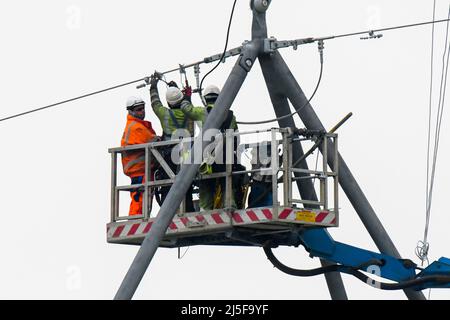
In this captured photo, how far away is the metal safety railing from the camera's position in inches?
1016

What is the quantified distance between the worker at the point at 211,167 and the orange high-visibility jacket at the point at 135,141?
724 millimetres

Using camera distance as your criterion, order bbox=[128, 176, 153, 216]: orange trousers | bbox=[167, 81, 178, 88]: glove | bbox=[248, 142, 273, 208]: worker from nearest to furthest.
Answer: bbox=[248, 142, 273, 208]: worker
bbox=[128, 176, 153, 216]: orange trousers
bbox=[167, 81, 178, 88]: glove

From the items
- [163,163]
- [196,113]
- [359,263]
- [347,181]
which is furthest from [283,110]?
[359,263]

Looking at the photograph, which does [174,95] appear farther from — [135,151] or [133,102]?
[135,151]

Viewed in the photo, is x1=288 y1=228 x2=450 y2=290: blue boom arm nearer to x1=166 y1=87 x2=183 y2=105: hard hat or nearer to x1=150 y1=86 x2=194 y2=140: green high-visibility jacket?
x1=150 y1=86 x2=194 y2=140: green high-visibility jacket

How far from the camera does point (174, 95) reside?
89.0 ft

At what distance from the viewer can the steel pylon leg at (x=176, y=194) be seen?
25.2m

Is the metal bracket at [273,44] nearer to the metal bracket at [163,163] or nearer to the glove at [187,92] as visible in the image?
the glove at [187,92]

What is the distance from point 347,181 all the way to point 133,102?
11.3ft

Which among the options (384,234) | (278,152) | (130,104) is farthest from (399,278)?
(130,104)

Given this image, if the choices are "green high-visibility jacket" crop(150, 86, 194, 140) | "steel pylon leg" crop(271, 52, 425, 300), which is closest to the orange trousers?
"green high-visibility jacket" crop(150, 86, 194, 140)

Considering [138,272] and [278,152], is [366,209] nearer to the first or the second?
[278,152]

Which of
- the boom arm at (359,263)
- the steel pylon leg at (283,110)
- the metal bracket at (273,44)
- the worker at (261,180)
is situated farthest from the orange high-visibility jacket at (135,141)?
the boom arm at (359,263)

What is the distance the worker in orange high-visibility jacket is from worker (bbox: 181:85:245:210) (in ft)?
2.32
